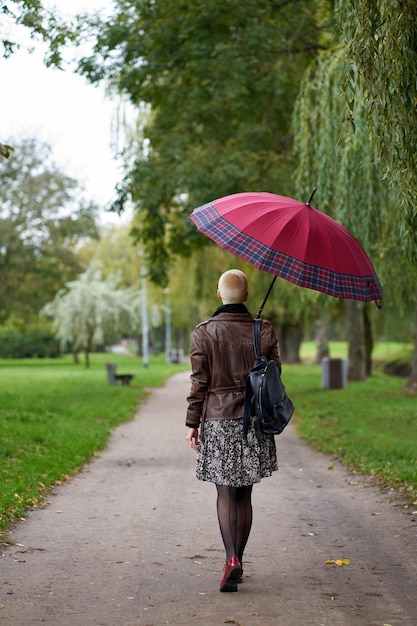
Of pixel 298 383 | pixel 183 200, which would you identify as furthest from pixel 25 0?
pixel 298 383

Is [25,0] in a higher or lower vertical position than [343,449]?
higher

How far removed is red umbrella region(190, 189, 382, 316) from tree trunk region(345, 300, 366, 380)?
19.9 m

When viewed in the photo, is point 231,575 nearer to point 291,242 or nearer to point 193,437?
point 193,437

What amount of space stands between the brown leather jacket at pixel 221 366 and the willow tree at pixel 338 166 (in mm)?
7116

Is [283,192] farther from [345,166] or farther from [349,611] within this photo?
[349,611]

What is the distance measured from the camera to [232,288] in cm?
588

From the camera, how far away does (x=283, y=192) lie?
1919cm

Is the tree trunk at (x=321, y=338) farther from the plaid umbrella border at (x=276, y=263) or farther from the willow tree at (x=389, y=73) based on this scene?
the plaid umbrella border at (x=276, y=263)

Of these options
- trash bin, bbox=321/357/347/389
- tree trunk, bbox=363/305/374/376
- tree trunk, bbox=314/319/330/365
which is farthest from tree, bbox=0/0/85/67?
tree trunk, bbox=314/319/330/365

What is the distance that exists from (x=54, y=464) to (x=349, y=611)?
20.8 feet

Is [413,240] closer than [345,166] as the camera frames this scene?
Yes

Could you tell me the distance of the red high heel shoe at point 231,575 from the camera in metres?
5.54

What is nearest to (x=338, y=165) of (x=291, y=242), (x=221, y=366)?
(x=291, y=242)

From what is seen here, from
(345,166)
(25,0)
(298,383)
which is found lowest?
(298,383)
